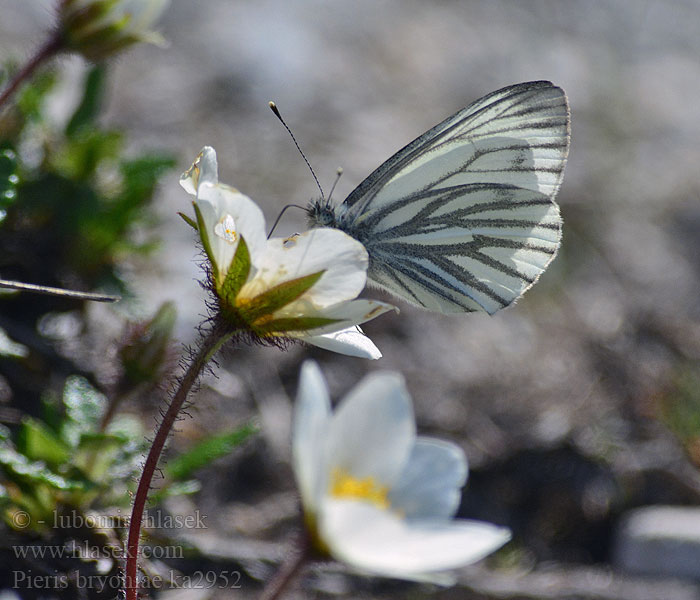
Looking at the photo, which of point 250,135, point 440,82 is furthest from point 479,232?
point 440,82

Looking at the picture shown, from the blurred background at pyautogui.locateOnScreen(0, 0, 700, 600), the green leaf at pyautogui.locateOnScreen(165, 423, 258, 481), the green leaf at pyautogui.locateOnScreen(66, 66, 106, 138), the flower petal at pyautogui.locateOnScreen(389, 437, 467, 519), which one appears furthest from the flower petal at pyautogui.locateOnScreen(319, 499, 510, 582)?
the green leaf at pyautogui.locateOnScreen(66, 66, 106, 138)

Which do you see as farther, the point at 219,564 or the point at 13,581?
the point at 219,564

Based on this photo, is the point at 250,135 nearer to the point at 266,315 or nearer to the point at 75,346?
the point at 75,346

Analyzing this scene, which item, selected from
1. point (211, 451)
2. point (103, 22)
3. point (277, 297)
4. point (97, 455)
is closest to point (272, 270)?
point (277, 297)

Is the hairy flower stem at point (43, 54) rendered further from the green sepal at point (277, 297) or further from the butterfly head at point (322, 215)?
the green sepal at point (277, 297)

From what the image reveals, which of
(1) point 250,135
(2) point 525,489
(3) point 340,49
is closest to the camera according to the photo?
(2) point 525,489

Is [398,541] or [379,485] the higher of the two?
[379,485]

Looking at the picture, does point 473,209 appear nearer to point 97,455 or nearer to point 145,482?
point 97,455
